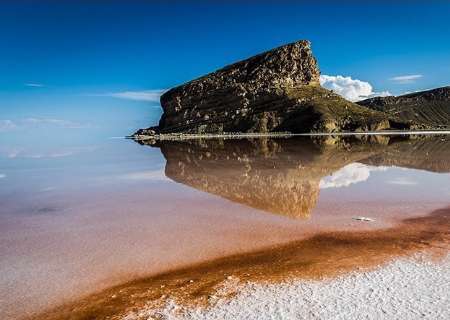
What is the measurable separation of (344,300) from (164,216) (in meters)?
10.2

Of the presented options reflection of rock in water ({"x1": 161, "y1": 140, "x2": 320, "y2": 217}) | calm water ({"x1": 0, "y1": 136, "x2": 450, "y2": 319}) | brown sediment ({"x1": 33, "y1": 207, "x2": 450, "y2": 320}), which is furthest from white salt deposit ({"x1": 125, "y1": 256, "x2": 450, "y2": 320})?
reflection of rock in water ({"x1": 161, "y1": 140, "x2": 320, "y2": 217})

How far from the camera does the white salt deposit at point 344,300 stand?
7.85m

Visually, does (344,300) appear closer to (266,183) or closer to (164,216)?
(164,216)

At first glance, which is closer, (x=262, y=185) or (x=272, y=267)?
(x=272, y=267)

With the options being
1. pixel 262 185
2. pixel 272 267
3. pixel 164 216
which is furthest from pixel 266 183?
pixel 272 267

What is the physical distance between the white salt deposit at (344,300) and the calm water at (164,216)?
9.74 feet

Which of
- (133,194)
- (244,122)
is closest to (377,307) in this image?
(133,194)

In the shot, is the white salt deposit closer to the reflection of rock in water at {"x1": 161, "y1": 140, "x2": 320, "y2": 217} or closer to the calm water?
the calm water

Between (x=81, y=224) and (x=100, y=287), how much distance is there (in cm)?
708

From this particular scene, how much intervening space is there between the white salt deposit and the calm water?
297 cm

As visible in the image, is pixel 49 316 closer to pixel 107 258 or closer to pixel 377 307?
pixel 107 258

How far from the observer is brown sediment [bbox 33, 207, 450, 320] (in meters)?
8.84

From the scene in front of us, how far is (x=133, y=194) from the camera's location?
2314 centimetres

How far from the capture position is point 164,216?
57.0ft
